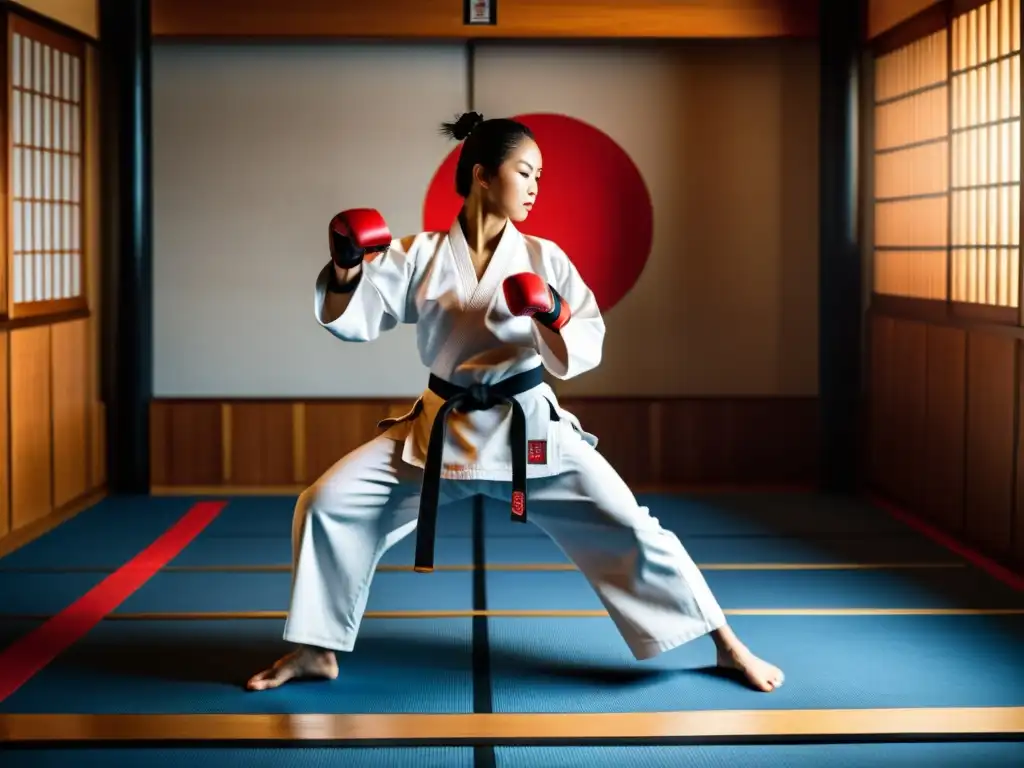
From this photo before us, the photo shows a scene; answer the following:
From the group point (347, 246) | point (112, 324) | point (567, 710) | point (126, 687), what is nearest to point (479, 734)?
point (567, 710)

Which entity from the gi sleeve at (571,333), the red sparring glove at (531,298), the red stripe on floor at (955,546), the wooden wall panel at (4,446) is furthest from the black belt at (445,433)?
the wooden wall panel at (4,446)

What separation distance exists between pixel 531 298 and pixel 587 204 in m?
3.13

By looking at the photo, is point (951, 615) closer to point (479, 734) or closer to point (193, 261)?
point (479, 734)

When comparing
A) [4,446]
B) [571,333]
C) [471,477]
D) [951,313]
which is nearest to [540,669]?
[471,477]

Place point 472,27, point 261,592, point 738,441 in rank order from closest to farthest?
point 261,592 < point 472,27 < point 738,441

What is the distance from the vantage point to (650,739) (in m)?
2.81

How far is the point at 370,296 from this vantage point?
124 inches

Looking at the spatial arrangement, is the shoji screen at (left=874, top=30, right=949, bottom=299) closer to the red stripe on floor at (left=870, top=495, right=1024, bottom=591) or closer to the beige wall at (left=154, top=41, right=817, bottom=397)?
the beige wall at (left=154, top=41, right=817, bottom=397)

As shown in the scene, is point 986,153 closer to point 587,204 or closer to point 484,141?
point 587,204

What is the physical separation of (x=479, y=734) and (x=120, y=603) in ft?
5.18

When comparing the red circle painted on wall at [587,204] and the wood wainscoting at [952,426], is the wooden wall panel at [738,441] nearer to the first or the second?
the wood wainscoting at [952,426]

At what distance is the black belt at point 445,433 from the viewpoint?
3.14 meters

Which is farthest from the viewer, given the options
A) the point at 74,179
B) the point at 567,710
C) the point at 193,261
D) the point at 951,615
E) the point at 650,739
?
the point at 193,261

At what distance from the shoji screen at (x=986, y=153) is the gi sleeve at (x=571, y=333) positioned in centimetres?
190
